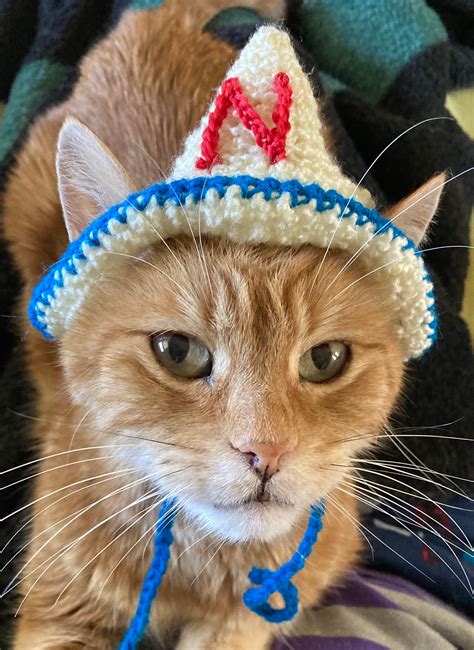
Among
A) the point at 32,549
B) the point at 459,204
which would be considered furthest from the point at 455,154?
the point at 32,549

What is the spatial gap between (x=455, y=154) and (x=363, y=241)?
102 cm

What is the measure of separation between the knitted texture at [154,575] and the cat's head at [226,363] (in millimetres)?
70

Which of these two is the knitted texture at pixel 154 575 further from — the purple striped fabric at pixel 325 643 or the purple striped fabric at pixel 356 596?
the purple striped fabric at pixel 356 596

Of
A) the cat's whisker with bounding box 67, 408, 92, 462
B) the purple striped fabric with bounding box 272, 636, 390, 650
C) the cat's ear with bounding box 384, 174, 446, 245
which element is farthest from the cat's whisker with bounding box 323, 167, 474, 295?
the purple striped fabric with bounding box 272, 636, 390, 650

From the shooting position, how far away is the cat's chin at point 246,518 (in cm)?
87

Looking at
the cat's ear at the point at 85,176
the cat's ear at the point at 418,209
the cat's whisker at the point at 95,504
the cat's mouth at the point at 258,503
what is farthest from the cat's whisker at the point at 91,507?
the cat's ear at the point at 418,209

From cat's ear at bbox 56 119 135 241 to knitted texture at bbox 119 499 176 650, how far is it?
442 millimetres

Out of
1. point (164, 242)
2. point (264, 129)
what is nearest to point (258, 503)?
point (164, 242)

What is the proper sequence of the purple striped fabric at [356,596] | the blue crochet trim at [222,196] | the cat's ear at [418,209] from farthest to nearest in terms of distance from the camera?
the purple striped fabric at [356,596]
the cat's ear at [418,209]
the blue crochet trim at [222,196]

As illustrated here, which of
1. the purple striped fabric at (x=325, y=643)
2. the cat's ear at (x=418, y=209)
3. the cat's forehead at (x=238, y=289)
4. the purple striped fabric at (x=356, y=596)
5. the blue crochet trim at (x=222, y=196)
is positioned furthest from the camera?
the purple striped fabric at (x=356, y=596)

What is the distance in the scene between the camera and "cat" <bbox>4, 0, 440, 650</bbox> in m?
0.85

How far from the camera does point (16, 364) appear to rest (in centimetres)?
152

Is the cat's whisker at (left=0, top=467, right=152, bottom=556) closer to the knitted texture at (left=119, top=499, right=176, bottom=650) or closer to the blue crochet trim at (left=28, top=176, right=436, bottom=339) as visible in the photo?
the knitted texture at (left=119, top=499, right=176, bottom=650)

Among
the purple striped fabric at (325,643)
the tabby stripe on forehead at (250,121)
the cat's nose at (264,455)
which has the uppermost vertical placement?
the tabby stripe on forehead at (250,121)
